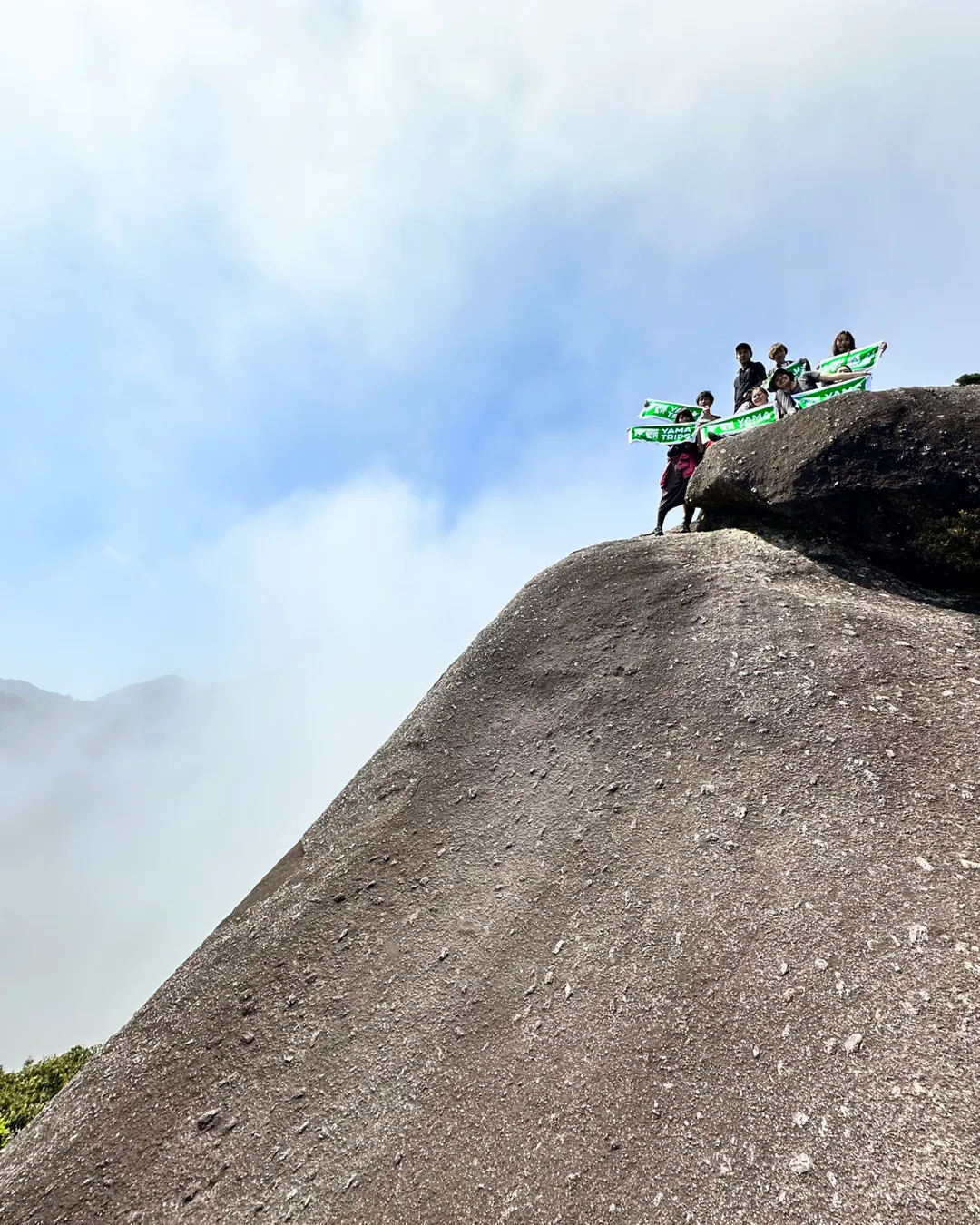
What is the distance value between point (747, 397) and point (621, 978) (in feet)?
42.0

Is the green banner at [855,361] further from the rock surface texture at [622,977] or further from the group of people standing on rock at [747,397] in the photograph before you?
the rock surface texture at [622,977]

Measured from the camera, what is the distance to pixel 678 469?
13703mm

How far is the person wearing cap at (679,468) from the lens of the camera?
13641 mm

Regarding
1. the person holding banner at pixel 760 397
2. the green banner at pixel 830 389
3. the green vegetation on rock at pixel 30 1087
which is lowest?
the green vegetation on rock at pixel 30 1087

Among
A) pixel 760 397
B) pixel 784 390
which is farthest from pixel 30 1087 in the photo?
pixel 760 397

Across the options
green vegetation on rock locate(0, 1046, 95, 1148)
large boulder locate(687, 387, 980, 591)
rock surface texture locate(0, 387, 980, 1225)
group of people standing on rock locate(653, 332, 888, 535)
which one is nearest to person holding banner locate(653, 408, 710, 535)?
group of people standing on rock locate(653, 332, 888, 535)

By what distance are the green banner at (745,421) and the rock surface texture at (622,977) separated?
506 centimetres

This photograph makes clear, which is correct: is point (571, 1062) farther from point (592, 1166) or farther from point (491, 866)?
point (491, 866)

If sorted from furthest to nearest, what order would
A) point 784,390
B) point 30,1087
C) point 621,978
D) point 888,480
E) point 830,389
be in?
point 30,1087
point 784,390
point 830,389
point 888,480
point 621,978

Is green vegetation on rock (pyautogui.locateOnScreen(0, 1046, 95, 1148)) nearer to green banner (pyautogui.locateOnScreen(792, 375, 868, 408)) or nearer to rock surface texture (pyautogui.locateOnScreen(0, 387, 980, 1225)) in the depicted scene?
rock surface texture (pyautogui.locateOnScreen(0, 387, 980, 1225))

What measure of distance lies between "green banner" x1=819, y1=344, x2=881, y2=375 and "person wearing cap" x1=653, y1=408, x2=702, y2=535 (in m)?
2.62

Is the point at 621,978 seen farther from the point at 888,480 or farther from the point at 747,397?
the point at 747,397

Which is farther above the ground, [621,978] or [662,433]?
[662,433]

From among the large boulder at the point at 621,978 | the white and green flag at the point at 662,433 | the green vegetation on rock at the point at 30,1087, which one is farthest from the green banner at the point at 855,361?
the green vegetation on rock at the point at 30,1087
